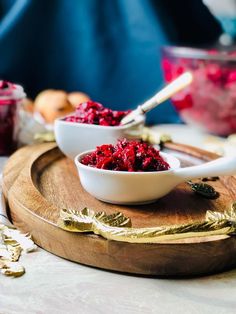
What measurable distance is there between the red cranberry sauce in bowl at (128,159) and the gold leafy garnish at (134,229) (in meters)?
0.11

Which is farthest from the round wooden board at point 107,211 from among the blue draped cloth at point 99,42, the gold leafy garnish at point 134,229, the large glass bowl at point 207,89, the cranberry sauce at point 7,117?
the blue draped cloth at point 99,42

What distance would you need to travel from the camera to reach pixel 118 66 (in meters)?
2.03

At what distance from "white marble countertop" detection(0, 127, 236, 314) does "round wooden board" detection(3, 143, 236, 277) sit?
19 millimetres

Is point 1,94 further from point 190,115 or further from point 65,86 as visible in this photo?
point 65,86

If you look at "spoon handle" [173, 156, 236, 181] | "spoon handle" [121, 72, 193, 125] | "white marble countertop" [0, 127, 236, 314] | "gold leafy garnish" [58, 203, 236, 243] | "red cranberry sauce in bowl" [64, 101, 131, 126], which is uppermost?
"spoon handle" [121, 72, 193, 125]

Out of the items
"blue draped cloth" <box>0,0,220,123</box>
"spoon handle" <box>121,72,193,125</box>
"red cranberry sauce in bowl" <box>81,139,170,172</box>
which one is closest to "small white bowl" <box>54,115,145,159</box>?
"spoon handle" <box>121,72,193,125</box>

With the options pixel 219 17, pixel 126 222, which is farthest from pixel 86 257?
pixel 219 17

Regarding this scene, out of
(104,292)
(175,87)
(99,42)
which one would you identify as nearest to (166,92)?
(175,87)

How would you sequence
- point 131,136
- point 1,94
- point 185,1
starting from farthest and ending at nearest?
1. point 185,1
2. point 1,94
3. point 131,136

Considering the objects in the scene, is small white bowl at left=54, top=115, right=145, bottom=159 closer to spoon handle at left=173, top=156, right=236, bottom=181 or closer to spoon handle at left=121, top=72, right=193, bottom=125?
spoon handle at left=121, top=72, right=193, bottom=125

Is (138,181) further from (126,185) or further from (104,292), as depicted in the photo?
(104,292)

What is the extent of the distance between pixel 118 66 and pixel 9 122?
A: 70cm

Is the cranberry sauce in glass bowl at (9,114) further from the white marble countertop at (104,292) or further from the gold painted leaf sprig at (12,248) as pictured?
the white marble countertop at (104,292)

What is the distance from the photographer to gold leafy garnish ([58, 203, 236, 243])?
2.71 ft
